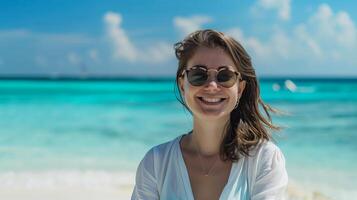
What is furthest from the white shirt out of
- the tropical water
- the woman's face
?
the tropical water

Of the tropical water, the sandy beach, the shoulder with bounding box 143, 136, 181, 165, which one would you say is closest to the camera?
the shoulder with bounding box 143, 136, 181, 165

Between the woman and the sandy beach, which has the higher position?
the woman

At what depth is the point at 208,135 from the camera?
2.73m

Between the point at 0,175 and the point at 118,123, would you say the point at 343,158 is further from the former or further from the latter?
the point at 118,123

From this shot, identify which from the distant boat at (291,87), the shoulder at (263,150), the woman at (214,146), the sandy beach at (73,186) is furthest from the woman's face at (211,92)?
the distant boat at (291,87)

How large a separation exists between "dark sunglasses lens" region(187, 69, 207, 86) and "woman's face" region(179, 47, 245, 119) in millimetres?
17

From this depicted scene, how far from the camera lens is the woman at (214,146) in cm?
254

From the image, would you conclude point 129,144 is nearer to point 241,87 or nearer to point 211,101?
point 241,87

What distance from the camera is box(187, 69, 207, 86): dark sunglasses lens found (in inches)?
100

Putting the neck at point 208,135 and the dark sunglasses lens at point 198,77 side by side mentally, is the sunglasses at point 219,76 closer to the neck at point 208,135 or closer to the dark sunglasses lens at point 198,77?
the dark sunglasses lens at point 198,77

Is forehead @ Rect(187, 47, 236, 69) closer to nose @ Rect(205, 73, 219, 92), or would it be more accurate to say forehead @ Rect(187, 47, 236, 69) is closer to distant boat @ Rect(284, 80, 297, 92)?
nose @ Rect(205, 73, 219, 92)

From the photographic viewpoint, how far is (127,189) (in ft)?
22.4

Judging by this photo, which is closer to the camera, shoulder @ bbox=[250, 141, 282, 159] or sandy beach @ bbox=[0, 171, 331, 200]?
shoulder @ bbox=[250, 141, 282, 159]

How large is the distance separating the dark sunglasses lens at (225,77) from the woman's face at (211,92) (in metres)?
0.02
